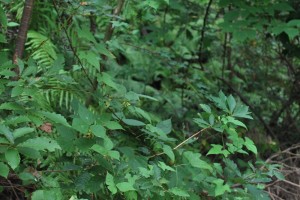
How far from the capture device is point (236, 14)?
354 cm

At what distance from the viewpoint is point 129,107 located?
2039mm

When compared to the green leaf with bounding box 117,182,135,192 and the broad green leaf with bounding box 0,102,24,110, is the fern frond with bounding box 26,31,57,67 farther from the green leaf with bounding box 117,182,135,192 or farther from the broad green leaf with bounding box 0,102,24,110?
the green leaf with bounding box 117,182,135,192

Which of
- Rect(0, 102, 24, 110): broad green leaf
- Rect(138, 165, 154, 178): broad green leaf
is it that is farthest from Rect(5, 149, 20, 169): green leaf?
Rect(138, 165, 154, 178): broad green leaf

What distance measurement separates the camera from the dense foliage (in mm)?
1762

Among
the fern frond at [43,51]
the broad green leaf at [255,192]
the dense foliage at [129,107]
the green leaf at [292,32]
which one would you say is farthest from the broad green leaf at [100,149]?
the green leaf at [292,32]

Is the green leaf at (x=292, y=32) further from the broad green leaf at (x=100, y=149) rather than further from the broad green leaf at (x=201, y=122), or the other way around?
the broad green leaf at (x=100, y=149)

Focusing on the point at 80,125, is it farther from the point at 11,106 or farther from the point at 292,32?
the point at 292,32

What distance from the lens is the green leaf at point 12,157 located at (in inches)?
58.8

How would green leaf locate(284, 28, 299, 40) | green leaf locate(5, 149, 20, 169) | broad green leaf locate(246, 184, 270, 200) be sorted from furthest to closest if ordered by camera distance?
green leaf locate(284, 28, 299, 40) < broad green leaf locate(246, 184, 270, 200) < green leaf locate(5, 149, 20, 169)

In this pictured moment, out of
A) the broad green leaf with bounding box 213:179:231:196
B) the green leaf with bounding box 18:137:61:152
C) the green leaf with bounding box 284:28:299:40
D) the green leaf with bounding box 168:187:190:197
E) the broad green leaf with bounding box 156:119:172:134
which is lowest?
the broad green leaf with bounding box 213:179:231:196

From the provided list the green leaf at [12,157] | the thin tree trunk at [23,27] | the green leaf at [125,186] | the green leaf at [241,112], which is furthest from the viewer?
the thin tree trunk at [23,27]

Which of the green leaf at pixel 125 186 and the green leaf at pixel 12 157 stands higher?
the green leaf at pixel 12 157

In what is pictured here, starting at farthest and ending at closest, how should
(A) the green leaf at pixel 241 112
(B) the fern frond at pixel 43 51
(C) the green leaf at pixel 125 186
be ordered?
1. (B) the fern frond at pixel 43 51
2. (A) the green leaf at pixel 241 112
3. (C) the green leaf at pixel 125 186

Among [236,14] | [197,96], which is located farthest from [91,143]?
[197,96]
